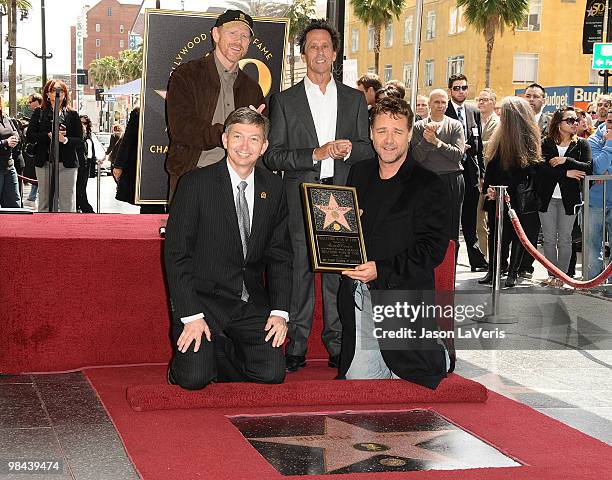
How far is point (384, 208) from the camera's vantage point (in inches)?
200

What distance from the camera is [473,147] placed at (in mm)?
9867

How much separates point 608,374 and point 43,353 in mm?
3314

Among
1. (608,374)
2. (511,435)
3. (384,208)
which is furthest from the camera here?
(608,374)

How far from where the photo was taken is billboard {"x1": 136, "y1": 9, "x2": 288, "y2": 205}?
6.94m

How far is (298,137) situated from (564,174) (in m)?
4.50

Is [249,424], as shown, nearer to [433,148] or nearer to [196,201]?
[196,201]

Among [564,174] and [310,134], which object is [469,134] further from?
[310,134]

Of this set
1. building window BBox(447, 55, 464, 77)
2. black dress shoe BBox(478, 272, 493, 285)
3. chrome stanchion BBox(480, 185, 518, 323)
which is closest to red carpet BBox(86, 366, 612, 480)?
chrome stanchion BBox(480, 185, 518, 323)

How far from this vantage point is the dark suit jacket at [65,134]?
1100 centimetres

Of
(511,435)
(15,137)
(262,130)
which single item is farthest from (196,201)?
(15,137)

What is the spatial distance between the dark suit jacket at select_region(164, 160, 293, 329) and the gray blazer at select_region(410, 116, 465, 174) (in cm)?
392

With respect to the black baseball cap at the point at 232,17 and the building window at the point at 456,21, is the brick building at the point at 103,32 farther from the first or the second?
the black baseball cap at the point at 232,17

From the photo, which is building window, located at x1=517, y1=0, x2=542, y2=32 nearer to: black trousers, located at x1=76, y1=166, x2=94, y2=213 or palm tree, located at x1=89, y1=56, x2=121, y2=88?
black trousers, located at x1=76, y1=166, x2=94, y2=213

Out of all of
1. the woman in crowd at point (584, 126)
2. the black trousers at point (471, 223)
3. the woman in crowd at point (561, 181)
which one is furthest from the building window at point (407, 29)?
the woman in crowd at point (561, 181)
